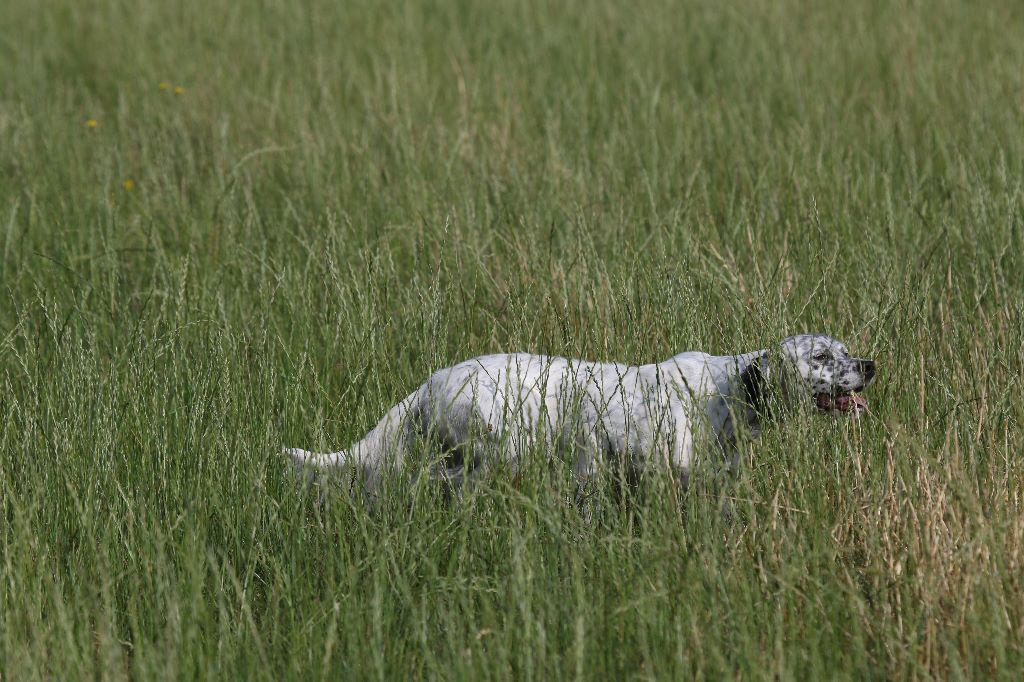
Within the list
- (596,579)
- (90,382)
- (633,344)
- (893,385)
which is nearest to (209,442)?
(90,382)

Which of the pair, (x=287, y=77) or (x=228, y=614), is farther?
(x=287, y=77)

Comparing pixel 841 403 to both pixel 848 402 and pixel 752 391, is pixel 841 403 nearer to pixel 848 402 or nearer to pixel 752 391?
pixel 848 402

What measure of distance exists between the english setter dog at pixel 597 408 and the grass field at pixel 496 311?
0.11m

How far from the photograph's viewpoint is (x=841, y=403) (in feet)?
→ 10.3

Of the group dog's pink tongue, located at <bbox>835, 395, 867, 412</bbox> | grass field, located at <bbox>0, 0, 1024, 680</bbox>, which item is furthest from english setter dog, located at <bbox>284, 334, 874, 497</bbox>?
grass field, located at <bbox>0, 0, 1024, 680</bbox>

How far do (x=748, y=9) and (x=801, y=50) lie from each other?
0.86 m

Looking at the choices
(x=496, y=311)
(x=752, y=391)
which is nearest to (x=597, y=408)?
(x=752, y=391)

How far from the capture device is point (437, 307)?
344cm

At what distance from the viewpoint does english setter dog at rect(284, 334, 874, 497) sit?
9.57ft

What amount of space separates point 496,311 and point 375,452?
1.12 m

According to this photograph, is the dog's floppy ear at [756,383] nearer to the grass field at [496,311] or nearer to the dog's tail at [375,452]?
the grass field at [496,311]

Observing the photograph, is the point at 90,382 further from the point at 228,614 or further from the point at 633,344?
the point at 633,344

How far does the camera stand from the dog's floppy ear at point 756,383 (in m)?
3.02

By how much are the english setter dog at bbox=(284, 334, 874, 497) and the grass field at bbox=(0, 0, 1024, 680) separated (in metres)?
0.11
